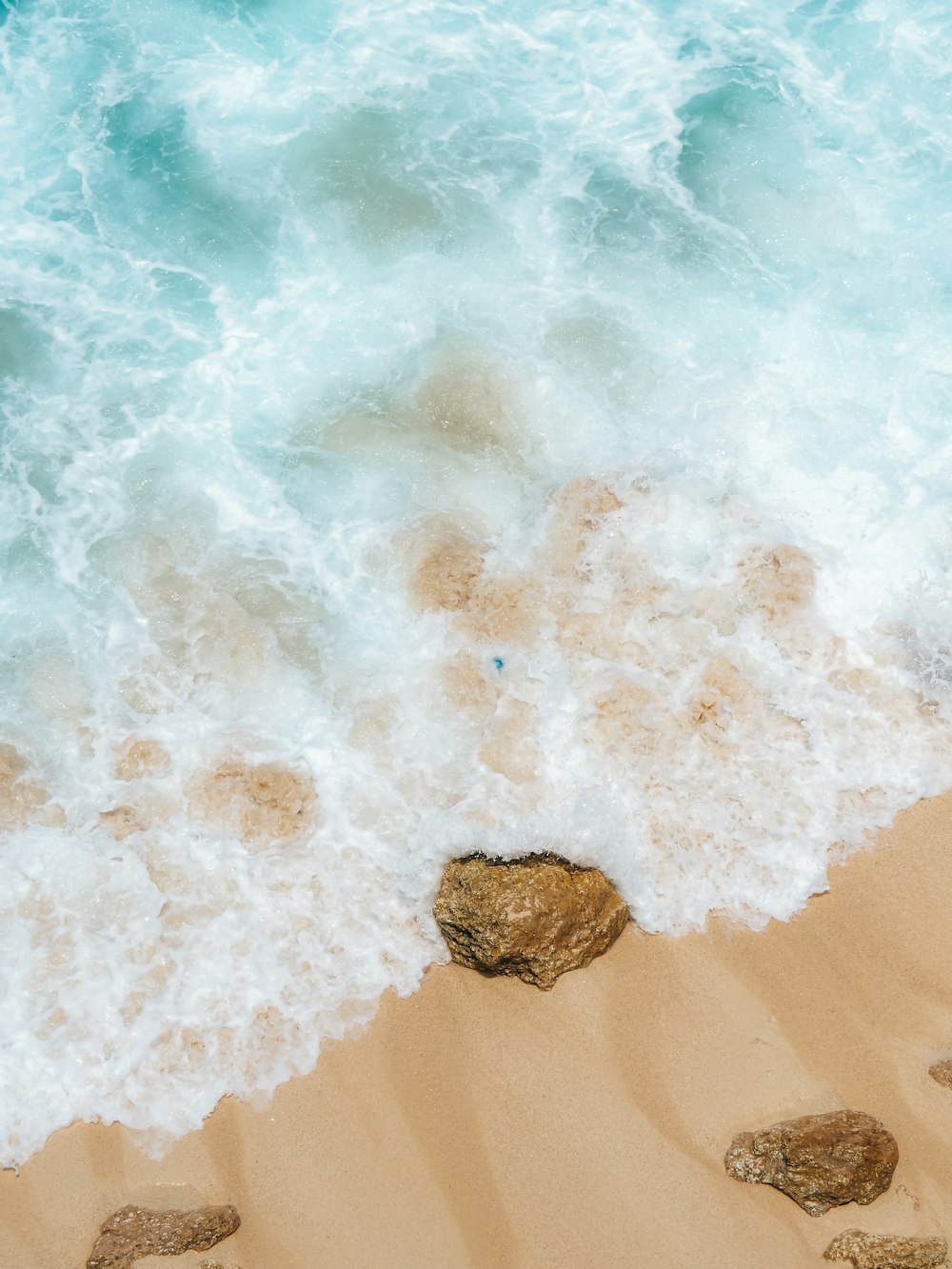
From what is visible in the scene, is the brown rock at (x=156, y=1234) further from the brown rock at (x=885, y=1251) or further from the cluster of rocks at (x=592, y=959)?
the brown rock at (x=885, y=1251)

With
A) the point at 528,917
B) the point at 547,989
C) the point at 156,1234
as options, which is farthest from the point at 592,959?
the point at 156,1234

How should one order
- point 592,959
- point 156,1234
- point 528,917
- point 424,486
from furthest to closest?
1. point 424,486
2. point 592,959
3. point 528,917
4. point 156,1234

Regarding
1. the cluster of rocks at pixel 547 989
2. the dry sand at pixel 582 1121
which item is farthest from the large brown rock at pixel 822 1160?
the dry sand at pixel 582 1121

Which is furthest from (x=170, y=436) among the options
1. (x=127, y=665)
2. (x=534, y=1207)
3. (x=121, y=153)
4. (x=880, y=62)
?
(x=880, y=62)

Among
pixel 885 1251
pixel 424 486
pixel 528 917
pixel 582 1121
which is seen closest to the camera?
pixel 885 1251

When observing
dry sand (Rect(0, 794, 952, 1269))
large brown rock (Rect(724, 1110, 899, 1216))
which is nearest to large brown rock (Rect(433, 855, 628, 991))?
dry sand (Rect(0, 794, 952, 1269))

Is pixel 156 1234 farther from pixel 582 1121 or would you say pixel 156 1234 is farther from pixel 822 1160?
pixel 822 1160

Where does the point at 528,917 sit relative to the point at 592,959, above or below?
above

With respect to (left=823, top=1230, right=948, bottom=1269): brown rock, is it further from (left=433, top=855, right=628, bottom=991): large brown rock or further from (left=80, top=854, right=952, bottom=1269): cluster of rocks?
(left=433, top=855, right=628, bottom=991): large brown rock
